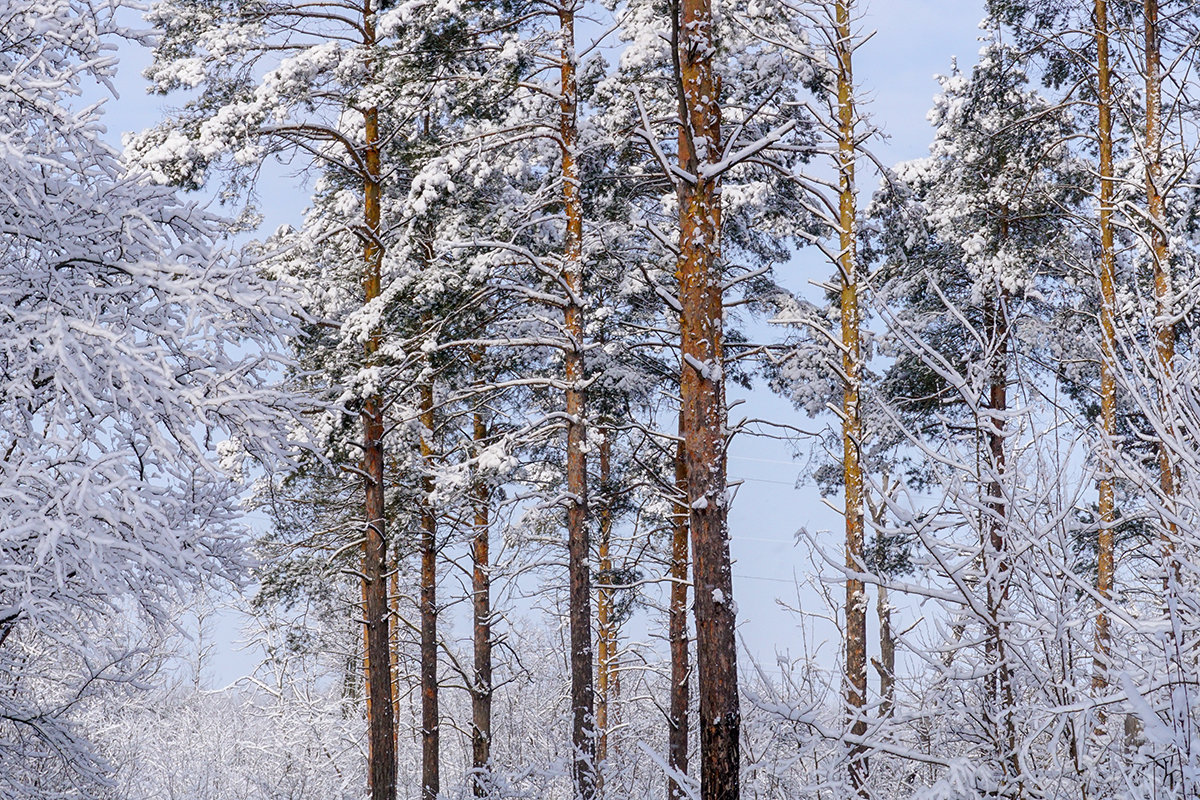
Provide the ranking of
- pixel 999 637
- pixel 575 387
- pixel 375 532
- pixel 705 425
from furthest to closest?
pixel 375 532 → pixel 575 387 → pixel 705 425 → pixel 999 637

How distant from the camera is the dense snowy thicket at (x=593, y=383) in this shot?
5.03 metres

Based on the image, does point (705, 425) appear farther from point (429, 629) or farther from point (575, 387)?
point (429, 629)

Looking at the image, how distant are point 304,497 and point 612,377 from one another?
23.9 ft

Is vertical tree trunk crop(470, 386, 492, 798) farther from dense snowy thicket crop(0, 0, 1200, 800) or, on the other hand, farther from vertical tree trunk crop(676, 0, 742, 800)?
vertical tree trunk crop(676, 0, 742, 800)

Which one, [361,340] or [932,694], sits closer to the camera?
[932,694]

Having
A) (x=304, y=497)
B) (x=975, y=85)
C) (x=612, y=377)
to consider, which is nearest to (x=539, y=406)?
(x=612, y=377)

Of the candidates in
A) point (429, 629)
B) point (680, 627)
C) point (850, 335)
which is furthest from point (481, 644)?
point (850, 335)

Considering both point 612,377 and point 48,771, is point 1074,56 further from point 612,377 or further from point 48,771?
point 48,771

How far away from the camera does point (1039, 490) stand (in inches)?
194

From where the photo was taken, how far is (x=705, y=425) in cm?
773

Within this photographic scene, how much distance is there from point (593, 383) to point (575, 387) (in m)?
1.63

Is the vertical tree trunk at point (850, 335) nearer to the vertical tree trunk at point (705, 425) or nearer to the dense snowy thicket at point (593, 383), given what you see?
the dense snowy thicket at point (593, 383)

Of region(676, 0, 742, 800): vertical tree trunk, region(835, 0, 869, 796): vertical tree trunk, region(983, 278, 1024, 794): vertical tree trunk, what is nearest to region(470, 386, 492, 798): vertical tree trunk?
region(835, 0, 869, 796): vertical tree trunk

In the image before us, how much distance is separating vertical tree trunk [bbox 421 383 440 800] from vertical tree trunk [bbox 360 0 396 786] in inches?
106
